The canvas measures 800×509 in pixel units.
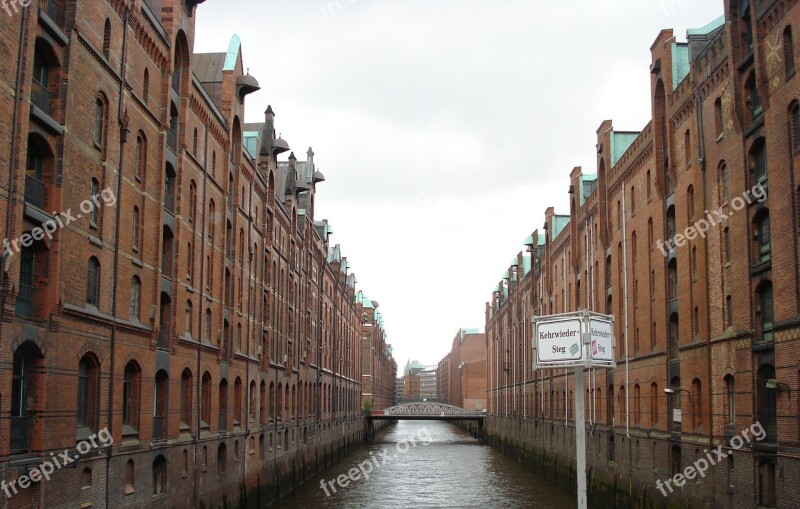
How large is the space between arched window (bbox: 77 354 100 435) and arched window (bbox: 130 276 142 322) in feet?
9.79

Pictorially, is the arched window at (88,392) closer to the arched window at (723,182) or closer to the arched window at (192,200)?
the arched window at (192,200)

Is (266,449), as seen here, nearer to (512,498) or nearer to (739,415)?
(512,498)

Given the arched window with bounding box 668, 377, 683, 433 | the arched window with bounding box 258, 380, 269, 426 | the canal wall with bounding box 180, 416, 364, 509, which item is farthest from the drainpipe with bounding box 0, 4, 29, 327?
the arched window with bounding box 258, 380, 269, 426

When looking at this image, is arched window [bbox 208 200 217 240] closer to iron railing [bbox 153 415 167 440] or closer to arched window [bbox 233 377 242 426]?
arched window [bbox 233 377 242 426]

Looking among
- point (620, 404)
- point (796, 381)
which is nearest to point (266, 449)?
point (620, 404)

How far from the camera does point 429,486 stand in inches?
1836

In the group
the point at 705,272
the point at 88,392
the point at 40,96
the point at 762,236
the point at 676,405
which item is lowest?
the point at 676,405

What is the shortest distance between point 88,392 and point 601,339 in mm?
13088

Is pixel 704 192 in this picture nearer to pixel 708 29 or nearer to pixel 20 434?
pixel 708 29

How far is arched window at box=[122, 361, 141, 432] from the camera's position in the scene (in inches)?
892

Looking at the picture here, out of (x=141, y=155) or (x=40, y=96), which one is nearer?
(x=40, y=96)

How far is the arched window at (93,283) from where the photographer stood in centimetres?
1986

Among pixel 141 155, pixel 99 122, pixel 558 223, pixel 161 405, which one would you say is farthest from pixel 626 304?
pixel 99 122

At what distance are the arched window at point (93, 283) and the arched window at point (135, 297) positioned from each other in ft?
9.00
